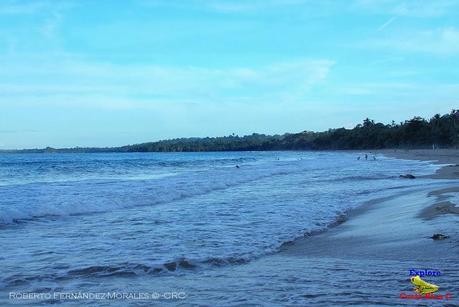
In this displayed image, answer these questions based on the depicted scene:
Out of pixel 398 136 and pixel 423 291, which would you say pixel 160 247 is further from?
pixel 398 136

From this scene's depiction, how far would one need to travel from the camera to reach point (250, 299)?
16.0 feet

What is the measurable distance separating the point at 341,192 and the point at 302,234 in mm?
9183

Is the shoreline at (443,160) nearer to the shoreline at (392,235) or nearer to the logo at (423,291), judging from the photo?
the shoreline at (392,235)

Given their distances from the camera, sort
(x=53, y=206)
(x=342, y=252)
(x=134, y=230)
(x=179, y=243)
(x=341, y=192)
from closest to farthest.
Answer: (x=342, y=252), (x=179, y=243), (x=134, y=230), (x=53, y=206), (x=341, y=192)

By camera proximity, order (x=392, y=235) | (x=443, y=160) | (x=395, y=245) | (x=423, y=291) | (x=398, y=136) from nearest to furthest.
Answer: (x=423, y=291), (x=395, y=245), (x=392, y=235), (x=443, y=160), (x=398, y=136)

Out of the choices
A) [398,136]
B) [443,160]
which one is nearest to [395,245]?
[443,160]

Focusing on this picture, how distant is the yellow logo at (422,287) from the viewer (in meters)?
4.68

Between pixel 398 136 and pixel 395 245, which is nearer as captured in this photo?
pixel 395 245

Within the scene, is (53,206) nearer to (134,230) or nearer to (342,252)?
(134,230)

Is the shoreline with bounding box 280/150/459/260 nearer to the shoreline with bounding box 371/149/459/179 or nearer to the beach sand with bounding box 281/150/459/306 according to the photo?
the beach sand with bounding box 281/150/459/306

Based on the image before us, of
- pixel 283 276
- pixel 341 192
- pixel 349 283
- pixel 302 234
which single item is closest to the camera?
pixel 349 283

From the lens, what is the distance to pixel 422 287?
15.6 ft

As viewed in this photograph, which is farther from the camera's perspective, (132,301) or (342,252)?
(342,252)

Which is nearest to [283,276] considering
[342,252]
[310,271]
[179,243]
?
[310,271]
